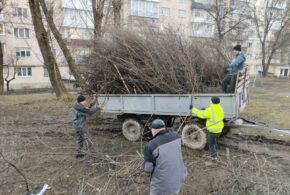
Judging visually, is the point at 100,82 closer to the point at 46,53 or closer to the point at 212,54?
the point at 212,54

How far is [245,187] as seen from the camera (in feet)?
12.6

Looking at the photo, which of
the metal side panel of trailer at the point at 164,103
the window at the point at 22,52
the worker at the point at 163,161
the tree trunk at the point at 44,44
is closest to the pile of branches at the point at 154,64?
the metal side panel of trailer at the point at 164,103

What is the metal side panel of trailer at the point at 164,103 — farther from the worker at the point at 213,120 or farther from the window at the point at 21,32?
the window at the point at 21,32

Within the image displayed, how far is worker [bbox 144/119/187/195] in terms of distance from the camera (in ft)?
10.0

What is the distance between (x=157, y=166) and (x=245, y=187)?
65.2 inches

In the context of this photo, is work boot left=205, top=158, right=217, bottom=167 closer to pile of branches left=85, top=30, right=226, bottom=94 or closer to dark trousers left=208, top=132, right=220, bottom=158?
dark trousers left=208, top=132, right=220, bottom=158

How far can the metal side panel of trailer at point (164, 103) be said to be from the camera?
5.71m

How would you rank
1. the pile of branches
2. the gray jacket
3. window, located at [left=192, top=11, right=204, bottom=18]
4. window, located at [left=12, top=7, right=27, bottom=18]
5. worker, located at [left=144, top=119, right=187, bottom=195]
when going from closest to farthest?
worker, located at [left=144, top=119, right=187, bottom=195] < the gray jacket < the pile of branches < window, located at [left=12, top=7, right=27, bottom=18] < window, located at [left=192, top=11, right=204, bottom=18]

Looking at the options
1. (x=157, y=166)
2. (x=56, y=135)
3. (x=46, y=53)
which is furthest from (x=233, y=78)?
(x=46, y=53)

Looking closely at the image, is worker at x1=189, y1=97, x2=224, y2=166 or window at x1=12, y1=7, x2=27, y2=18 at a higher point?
window at x1=12, y1=7, x2=27, y2=18

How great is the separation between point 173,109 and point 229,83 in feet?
4.90

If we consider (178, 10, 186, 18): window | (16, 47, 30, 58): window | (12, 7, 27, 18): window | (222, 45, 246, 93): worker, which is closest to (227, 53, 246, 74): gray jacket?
(222, 45, 246, 93): worker

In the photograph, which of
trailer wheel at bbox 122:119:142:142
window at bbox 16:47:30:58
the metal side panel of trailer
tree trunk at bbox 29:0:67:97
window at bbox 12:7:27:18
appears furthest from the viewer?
window at bbox 16:47:30:58

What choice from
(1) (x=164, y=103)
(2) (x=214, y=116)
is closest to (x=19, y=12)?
(1) (x=164, y=103)
